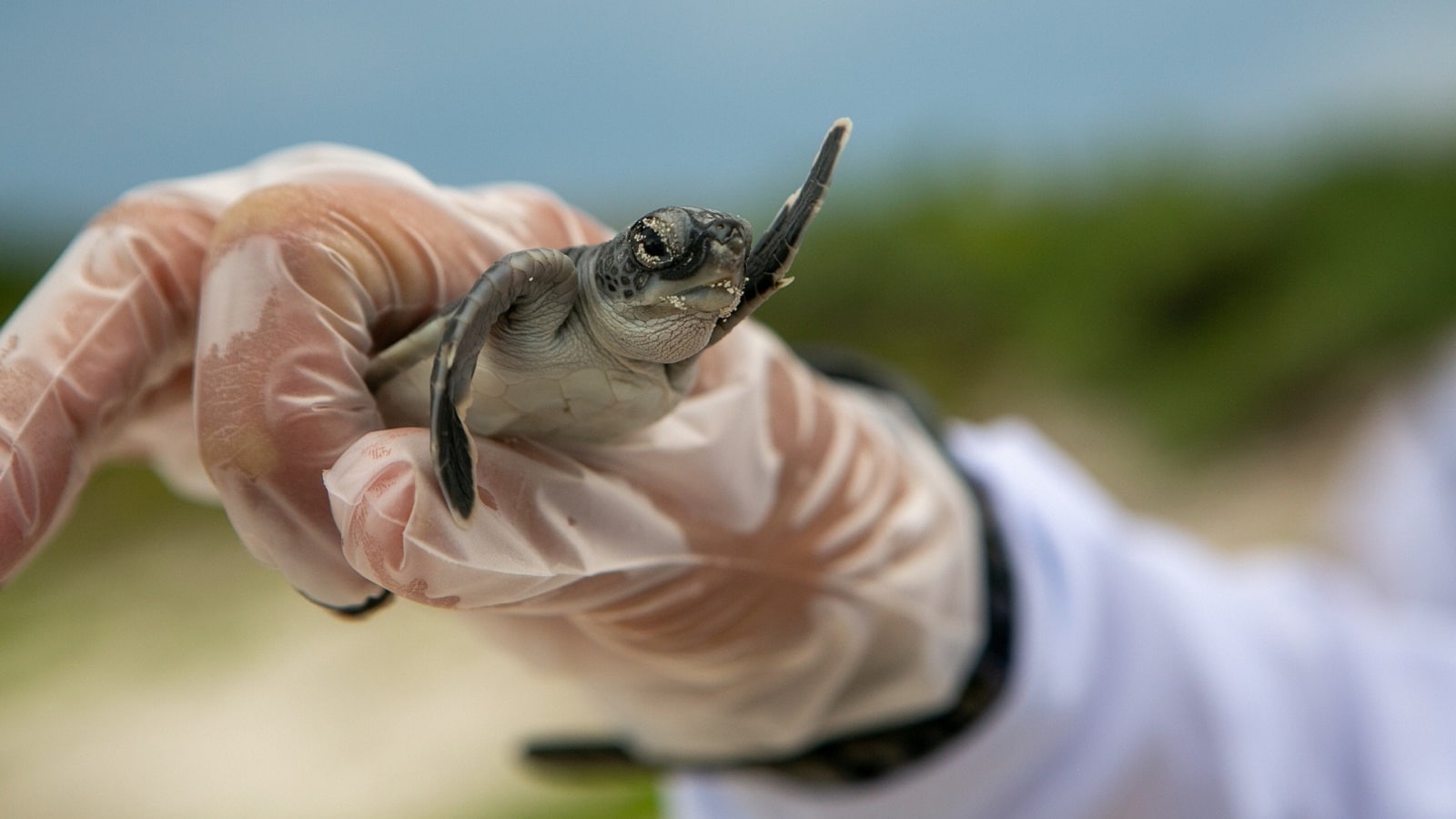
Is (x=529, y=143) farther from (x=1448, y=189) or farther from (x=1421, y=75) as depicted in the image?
(x=1421, y=75)

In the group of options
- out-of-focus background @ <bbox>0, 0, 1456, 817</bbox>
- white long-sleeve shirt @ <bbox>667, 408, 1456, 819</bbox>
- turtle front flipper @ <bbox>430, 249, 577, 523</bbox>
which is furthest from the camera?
out-of-focus background @ <bbox>0, 0, 1456, 817</bbox>

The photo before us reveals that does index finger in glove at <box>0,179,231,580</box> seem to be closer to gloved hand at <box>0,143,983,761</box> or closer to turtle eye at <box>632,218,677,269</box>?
gloved hand at <box>0,143,983,761</box>

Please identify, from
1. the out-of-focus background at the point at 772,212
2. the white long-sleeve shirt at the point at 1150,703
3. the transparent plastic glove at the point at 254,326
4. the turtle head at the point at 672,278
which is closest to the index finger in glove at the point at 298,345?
the transparent plastic glove at the point at 254,326

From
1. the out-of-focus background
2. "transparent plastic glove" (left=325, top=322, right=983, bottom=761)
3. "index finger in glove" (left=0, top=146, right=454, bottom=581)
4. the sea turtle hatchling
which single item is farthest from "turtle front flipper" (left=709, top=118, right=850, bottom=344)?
the out-of-focus background

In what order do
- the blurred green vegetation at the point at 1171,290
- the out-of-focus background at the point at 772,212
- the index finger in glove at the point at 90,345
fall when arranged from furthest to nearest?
the blurred green vegetation at the point at 1171,290 → the out-of-focus background at the point at 772,212 → the index finger in glove at the point at 90,345

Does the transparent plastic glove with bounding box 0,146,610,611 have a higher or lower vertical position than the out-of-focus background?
higher

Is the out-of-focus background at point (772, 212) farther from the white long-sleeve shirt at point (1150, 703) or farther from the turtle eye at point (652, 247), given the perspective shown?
the turtle eye at point (652, 247)

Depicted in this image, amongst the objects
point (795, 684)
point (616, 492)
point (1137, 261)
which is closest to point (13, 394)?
Result: point (616, 492)
